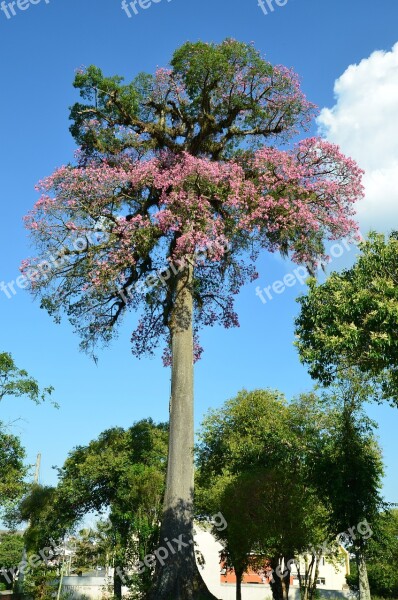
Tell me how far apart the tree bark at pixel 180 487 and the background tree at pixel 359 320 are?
12.5 feet

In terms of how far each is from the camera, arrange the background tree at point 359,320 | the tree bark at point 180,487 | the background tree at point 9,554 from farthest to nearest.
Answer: the background tree at point 9,554 < the tree bark at point 180,487 < the background tree at point 359,320

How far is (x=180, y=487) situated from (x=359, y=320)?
658 cm

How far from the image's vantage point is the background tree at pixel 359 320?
496 inches

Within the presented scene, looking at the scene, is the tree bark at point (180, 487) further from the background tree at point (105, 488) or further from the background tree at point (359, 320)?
the background tree at point (105, 488)

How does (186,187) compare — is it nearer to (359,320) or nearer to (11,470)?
(359,320)

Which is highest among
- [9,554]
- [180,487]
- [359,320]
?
[359,320]

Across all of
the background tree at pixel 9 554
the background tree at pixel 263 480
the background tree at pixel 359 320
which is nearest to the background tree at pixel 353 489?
the background tree at pixel 263 480

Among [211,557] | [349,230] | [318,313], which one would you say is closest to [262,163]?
[349,230]

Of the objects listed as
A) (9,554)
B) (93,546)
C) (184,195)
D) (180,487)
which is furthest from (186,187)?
(9,554)

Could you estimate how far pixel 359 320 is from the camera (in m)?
13.3

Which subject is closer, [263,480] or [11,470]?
[263,480]

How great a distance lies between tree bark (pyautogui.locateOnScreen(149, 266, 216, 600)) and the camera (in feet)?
46.3

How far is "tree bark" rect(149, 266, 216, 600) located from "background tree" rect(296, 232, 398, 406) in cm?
382

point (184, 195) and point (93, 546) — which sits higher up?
point (184, 195)
